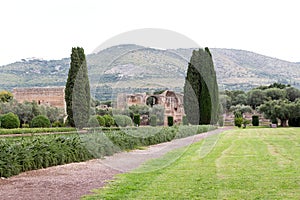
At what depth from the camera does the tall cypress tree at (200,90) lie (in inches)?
1438

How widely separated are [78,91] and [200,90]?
15241mm

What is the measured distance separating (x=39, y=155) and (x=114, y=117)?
14.3 metres

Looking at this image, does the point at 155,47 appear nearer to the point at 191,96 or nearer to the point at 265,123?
the point at 191,96

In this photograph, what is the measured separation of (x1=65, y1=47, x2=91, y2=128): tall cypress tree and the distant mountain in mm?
609

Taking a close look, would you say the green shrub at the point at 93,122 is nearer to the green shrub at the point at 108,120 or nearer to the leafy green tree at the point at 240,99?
the green shrub at the point at 108,120

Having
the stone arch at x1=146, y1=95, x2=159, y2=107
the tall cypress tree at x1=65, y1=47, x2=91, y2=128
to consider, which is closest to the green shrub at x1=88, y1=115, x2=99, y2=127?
the tall cypress tree at x1=65, y1=47, x2=91, y2=128

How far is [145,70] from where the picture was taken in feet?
62.2

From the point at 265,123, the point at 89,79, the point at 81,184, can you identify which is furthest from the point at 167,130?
the point at 265,123

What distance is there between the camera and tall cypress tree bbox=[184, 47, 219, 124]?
36531mm

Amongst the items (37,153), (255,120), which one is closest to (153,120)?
(37,153)

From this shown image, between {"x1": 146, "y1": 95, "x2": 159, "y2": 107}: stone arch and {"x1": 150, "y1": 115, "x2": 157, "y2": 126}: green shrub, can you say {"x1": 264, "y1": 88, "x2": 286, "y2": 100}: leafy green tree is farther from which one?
{"x1": 150, "y1": 115, "x2": 157, "y2": 126}: green shrub

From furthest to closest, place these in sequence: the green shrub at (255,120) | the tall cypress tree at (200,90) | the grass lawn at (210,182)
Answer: the green shrub at (255,120) < the tall cypress tree at (200,90) < the grass lawn at (210,182)

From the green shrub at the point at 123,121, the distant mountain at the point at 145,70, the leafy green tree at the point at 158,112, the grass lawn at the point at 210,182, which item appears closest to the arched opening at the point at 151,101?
the leafy green tree at the point at 158,112

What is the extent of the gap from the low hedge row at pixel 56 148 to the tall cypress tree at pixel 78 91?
24.4 ft
